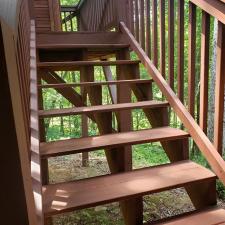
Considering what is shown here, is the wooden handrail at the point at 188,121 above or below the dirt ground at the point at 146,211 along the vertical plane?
above

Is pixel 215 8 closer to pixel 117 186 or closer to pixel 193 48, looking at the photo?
pixel 193 48

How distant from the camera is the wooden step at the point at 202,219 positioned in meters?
1.61

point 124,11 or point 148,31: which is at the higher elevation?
point 124,11

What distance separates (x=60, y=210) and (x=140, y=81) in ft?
4.90

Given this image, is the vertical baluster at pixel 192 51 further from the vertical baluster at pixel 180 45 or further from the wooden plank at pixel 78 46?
the wooden plank at pixel 78 46

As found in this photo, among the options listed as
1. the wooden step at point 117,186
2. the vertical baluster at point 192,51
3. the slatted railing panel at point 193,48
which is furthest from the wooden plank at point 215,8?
the wooden step at point 117,186

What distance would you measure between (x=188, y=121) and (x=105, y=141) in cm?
63

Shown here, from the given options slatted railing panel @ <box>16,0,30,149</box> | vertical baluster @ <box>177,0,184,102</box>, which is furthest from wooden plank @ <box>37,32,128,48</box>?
slatted railing panel @ <box>16,0,30,149</box>

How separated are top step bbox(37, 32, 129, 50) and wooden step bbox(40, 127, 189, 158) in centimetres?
131

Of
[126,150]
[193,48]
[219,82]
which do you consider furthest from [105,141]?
[193,48]

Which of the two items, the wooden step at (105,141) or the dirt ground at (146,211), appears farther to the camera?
the dirt ground at (146,211)

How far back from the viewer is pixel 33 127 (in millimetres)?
1688

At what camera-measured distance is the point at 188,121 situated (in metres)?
2.10

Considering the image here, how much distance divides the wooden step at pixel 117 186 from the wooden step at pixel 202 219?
7.2 inches
